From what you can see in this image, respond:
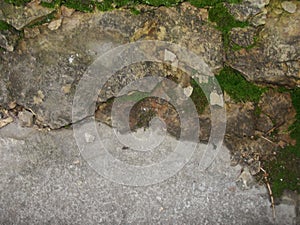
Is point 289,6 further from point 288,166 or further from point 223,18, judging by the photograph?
point 288,166

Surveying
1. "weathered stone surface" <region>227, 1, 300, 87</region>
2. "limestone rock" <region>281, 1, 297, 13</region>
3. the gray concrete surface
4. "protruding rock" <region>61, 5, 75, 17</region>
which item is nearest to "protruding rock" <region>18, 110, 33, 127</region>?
the gray concrete surface

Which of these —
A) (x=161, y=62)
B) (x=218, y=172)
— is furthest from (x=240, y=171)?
(x=161, y=62)

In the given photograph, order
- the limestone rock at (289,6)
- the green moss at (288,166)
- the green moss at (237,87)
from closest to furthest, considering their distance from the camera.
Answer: the limestone rock at (289,6) < the green moss at (237,87) < the green moss at (288,166)

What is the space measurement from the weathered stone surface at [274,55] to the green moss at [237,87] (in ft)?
0.18

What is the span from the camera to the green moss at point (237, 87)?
3.28m

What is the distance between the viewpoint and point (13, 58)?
3.29 meters

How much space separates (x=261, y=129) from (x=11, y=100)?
1.93m

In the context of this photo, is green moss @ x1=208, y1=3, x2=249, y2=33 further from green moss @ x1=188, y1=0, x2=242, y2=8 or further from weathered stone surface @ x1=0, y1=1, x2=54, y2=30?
weathered stone surface @ x1=0, y1=1, x2=54, y2=30

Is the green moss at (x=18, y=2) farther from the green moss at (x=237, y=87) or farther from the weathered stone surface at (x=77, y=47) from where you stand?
the green moss at (x=237, y=87)

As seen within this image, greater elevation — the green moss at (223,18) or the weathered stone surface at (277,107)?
the green moss at (223,18)

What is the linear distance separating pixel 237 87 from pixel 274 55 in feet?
1.19

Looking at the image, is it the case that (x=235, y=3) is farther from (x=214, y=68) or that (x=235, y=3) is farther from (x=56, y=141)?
(x=56, y=141)

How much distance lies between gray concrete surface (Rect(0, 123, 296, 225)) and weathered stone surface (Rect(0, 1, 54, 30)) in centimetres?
84

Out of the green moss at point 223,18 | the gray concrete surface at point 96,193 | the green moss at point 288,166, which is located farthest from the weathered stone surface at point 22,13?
the green moss at point 288,166
